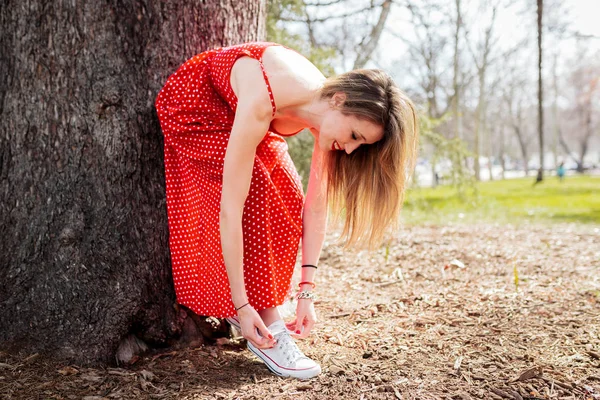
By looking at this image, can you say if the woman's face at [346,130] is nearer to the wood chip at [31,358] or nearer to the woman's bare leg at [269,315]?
the woman's bare leg at [269,315]

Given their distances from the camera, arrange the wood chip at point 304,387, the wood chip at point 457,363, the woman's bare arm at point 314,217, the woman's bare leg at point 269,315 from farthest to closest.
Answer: the woman's bare arm at point 314,217
the woman's bare leg at point 269,315
the wood chip at point 457,363
the wood chip at point 304,387

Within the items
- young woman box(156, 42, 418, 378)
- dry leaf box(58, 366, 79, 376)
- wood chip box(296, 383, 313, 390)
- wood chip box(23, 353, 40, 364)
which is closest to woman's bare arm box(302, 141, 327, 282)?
young woman box(156, 42, 418, 378)

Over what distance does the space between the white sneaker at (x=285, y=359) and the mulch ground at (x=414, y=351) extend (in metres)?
0.04

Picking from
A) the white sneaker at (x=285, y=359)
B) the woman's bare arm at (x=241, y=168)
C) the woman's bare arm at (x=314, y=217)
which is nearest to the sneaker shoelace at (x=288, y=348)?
the white sneaker at (x=285, y=359)

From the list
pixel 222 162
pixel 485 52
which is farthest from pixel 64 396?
pixel 485 52

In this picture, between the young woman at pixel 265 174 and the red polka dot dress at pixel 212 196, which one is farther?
the red polka dot dress at pixel 212 196

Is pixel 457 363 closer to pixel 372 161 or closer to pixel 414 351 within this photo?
pixel 414 351

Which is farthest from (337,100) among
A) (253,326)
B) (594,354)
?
(594,354)

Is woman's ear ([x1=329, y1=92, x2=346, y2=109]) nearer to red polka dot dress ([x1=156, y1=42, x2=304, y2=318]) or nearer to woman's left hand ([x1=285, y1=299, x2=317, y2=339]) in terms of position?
red polka dot dress ([x1=156, y1=42, x2=304, y2=318])

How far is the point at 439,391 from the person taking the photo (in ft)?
6.02

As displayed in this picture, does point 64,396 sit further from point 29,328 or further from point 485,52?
point 485,52

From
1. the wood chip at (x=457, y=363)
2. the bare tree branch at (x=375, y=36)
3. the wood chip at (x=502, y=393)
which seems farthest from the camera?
the bare tree branch at (x=375, y=36)

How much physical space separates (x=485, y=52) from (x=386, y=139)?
2017 centimetres

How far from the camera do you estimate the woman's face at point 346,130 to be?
6.45 feet
